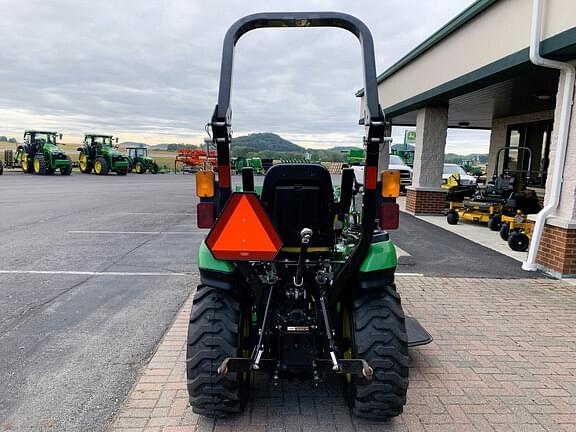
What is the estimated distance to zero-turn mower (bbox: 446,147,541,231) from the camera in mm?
9516

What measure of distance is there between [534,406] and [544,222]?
13.9ft

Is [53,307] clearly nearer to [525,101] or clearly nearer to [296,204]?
[296,204]

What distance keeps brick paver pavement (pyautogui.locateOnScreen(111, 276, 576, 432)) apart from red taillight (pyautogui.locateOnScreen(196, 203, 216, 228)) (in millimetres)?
1264

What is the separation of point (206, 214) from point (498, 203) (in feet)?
30.4

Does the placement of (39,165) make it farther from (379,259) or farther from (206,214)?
(379,259)

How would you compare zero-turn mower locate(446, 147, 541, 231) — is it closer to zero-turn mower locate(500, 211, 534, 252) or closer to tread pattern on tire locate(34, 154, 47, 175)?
zero-turn mower locate(500, 211, 534, 252)

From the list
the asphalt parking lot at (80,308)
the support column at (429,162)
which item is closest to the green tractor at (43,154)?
the asphalt parking lot at (80,308)

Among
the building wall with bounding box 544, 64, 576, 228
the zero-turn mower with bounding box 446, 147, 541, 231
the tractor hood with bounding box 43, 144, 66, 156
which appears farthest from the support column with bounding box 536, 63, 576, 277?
the tractor hood with bounding box 43, 144, 66, 156

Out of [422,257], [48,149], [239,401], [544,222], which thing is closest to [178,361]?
[239,401]

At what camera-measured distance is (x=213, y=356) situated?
Result: 2639 mm

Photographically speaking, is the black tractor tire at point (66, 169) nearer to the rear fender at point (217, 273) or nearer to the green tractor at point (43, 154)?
the green tractor at point (43, 154)

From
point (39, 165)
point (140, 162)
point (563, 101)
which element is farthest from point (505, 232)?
point (140, 162)

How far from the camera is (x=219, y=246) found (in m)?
2.39

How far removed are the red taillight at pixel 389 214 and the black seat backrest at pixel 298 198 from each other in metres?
0.32
